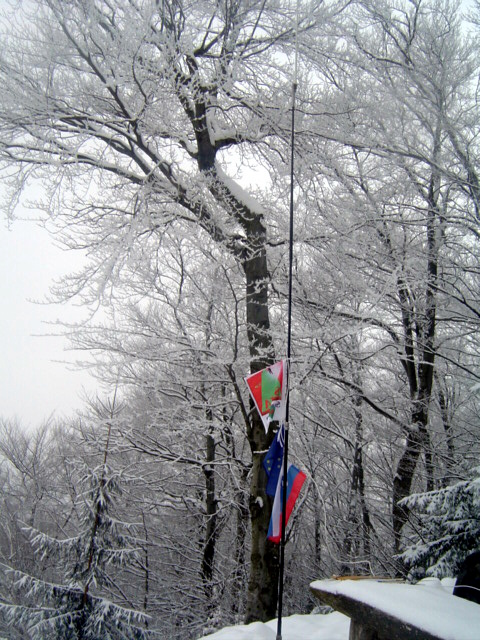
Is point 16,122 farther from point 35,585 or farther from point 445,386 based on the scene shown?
point 445,386

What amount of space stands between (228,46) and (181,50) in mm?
762

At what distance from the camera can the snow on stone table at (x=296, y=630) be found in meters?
3.02

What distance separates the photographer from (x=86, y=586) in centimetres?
551

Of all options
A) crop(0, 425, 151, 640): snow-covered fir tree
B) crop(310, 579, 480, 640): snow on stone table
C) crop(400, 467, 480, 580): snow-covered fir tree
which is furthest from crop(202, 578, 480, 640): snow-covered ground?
crop(0, 425, 151, 640): snow-covered fir tree

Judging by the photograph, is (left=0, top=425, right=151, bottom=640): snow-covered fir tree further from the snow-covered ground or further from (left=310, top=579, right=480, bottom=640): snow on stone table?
(left=310, top=579, right=480, bottom=640): snow on stone table

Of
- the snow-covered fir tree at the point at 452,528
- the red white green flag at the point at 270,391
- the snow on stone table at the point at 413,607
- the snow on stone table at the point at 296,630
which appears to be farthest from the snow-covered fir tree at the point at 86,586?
the snow on stone table at the point at 413,607

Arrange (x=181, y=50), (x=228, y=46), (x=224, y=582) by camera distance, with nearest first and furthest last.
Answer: (x=181, y=50) → (x=228, y=46) → (x=224, y=582)

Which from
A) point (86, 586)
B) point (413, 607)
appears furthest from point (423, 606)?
point (86, 586)

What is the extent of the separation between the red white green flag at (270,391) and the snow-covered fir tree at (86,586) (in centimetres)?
314

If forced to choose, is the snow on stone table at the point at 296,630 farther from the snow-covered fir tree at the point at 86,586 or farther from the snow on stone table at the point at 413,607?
the snow-covered fir tree at the point at 86,586

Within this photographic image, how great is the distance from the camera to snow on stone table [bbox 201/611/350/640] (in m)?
3.02

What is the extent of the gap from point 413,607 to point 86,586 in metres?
4.98

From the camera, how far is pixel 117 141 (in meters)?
5.96

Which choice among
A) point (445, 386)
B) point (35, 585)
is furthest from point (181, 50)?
point (445, 386)
